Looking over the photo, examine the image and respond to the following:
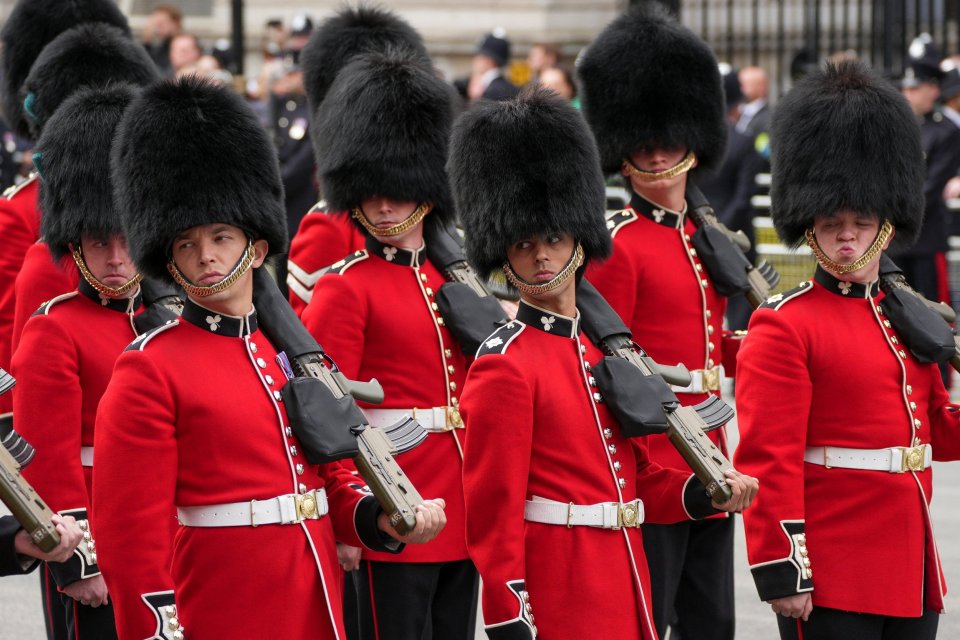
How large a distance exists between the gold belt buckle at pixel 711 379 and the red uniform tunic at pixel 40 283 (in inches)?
68.7

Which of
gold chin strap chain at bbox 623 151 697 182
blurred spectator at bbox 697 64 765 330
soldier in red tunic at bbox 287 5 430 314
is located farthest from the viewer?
blurred spectator at bbox 697 64 765 330

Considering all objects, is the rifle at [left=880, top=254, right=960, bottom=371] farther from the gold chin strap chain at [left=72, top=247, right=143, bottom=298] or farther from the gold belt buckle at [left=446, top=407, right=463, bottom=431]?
the gold chin strap chain at [left=72, top=247, right=143, bottom=298]

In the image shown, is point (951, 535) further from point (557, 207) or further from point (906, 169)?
point (557, 207)

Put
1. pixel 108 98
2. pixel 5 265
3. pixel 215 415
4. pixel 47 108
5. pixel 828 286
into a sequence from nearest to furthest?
1. pixel 215 415
2. pixel 828 286
3. pixel 108 98
4. pixel 5 265
5. pixel 47 108

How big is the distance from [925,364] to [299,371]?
1541 millimetres

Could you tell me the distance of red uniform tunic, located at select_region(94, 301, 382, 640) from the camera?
3447 millimetres

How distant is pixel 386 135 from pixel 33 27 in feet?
7.01

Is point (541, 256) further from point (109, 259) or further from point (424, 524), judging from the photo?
point (109, 259)

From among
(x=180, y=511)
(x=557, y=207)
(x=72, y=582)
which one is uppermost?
(x=557, y=207)

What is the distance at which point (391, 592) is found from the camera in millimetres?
4617

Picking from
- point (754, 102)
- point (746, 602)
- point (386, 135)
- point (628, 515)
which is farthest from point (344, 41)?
point (754, 102)

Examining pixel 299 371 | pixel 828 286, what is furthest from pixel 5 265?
pixel 828 286

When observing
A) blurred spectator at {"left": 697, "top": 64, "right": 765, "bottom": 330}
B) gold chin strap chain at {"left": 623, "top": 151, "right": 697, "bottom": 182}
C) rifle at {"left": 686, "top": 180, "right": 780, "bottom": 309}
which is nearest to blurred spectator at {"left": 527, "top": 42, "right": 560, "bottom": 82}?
blurred spectator at {"left": 697, "top": 64, "right": 765, "bottom": 330}

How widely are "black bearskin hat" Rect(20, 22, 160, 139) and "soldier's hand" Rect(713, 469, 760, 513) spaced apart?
279 centimetres
